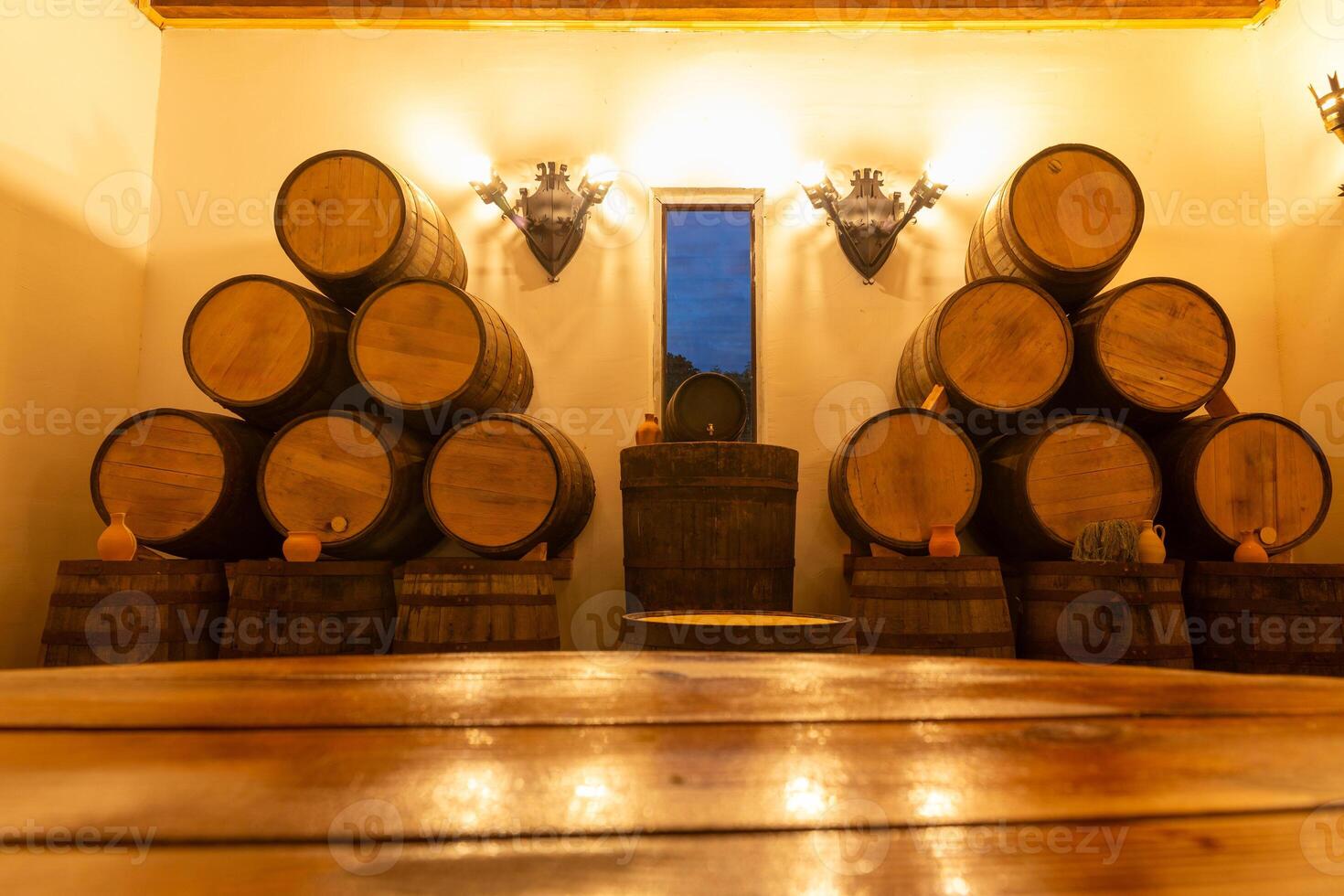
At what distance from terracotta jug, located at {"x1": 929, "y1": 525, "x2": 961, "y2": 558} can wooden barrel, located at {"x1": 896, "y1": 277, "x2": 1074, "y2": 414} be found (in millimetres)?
635

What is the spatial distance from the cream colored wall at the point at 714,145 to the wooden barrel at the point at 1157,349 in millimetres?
1185

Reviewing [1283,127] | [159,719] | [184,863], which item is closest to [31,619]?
[159,719]

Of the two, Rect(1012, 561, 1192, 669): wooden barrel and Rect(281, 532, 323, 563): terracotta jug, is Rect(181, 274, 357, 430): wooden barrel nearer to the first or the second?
Rect(281, 532, 323, 563): terracotta jug

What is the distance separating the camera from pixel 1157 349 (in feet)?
10.7

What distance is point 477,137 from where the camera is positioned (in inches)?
176

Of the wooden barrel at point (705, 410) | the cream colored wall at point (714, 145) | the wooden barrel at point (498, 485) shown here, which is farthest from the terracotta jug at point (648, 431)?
the wooden barrel at point (498, 485)

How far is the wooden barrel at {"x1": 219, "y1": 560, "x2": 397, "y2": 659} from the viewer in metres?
2.83

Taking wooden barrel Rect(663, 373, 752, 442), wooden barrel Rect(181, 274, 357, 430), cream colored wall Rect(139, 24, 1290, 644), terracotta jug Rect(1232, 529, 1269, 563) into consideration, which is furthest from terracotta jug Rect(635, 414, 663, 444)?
terracotta jug Rect(1232, 529, 1269, 563)

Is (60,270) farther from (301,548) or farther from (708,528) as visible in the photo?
(708,528)

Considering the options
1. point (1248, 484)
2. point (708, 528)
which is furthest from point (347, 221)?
point (1248, 484)

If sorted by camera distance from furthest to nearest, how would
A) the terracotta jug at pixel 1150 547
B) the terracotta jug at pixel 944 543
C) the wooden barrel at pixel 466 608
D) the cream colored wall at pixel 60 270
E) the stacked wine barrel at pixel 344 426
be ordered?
the cream colored wall at pixel 60 270
the stacked wine barrel at pixel 344 426
the terracotta jug at pixel 944 543
the terracotta jug at pixel 1150 547
the wooden barrel at pixel 466 608

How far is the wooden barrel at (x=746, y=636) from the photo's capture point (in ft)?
6.79

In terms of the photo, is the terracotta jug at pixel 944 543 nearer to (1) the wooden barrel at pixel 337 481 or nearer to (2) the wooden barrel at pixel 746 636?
(2) the wooden barrel at pixel 746 636

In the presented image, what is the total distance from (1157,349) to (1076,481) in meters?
0.73
